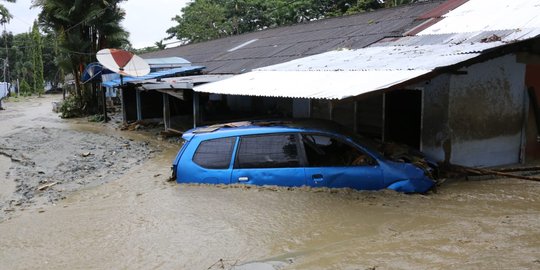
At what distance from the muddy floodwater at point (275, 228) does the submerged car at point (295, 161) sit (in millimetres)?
160

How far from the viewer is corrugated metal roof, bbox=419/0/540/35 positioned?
8.32 meters

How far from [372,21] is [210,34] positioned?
26.8 meters

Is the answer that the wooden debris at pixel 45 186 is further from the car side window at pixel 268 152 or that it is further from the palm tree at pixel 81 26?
the palm tree at pixel 81 26

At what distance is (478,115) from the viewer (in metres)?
7.85

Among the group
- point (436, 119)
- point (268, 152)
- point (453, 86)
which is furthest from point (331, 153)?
point (453, 86)

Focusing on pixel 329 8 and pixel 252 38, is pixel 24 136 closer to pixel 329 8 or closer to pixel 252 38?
pixel 252 38

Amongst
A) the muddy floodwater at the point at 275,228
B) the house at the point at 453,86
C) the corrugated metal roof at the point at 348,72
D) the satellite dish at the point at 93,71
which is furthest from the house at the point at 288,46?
the muddy floodwater at the point at 275,228

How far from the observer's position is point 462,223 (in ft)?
15.9

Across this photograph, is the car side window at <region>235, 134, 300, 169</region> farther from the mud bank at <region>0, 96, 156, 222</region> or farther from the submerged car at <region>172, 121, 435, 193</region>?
the mud bank at <region>0, 96, 156, 222</region>

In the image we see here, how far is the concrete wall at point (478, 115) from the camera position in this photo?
24.8 feet

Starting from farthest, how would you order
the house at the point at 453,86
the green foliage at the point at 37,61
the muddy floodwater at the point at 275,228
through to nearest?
the green foliage at the point at 37,61 → the house at the point at 453,86 → the muddy floodwater at the point at 275,228

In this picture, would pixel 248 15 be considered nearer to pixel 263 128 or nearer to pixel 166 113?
pixel 166 113

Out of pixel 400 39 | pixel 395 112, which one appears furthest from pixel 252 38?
pixel 395 112

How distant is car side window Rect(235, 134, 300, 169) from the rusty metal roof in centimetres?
553
